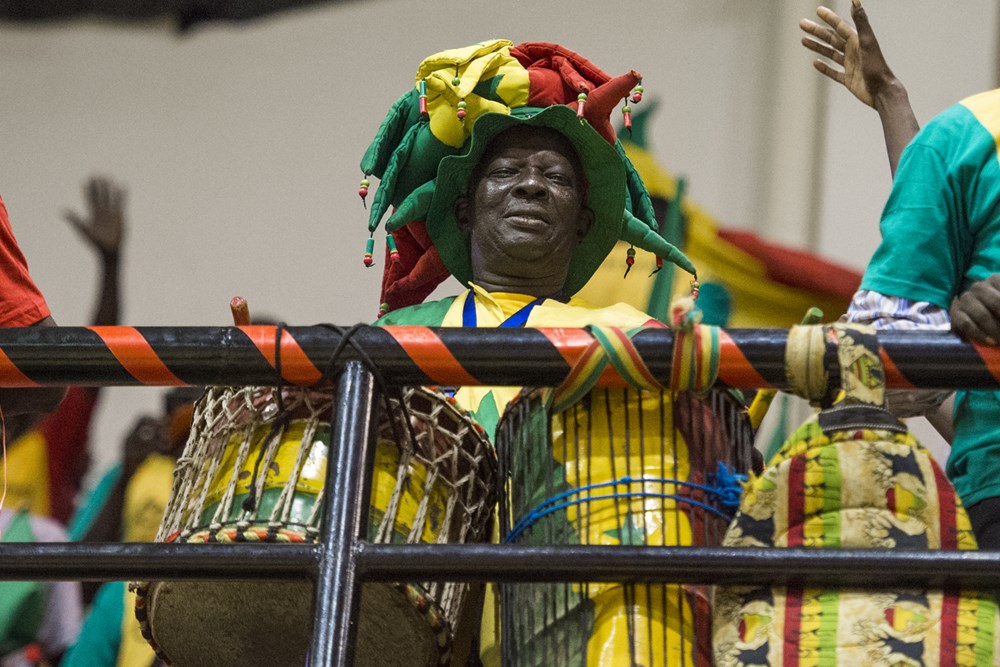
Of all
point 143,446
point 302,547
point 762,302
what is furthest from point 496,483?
point 762,302

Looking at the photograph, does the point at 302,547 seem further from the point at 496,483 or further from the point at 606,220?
the point at 606,220

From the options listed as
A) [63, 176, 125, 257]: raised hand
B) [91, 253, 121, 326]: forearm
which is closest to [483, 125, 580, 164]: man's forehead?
[91, 253, 121, 326]: forearm

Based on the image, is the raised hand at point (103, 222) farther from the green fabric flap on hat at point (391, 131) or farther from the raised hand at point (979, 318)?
the raised hand at point (979, 318)

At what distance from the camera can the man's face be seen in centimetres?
288

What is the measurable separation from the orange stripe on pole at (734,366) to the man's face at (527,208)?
53.2 inches

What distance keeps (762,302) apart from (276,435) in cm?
461

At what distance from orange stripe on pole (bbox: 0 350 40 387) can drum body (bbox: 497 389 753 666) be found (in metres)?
0.48

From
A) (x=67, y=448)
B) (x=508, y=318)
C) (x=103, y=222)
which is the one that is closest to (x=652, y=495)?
(x=508, y=318)

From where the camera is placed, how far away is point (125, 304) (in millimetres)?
6641

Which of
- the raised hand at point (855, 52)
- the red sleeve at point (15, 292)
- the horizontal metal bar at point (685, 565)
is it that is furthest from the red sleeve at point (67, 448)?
the horizontal metal bar at point (685, 565)

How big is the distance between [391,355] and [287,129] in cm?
527

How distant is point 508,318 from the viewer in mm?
2738

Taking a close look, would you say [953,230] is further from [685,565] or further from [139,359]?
[139,359]

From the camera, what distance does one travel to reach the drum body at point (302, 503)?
5.76ft
